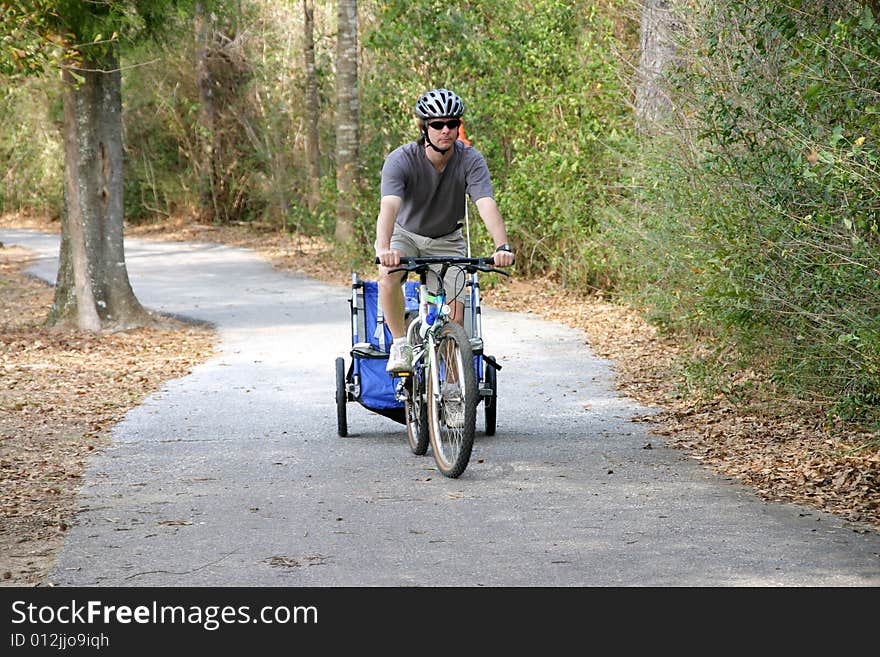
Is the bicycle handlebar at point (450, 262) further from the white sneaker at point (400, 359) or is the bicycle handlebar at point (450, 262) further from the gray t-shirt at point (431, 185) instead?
the white sneaker at point (400, 359)

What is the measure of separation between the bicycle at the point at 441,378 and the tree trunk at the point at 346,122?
16.2 m

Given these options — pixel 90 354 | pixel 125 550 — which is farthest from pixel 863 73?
pixel 90 354

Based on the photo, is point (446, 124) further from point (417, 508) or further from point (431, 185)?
point (417, 508)

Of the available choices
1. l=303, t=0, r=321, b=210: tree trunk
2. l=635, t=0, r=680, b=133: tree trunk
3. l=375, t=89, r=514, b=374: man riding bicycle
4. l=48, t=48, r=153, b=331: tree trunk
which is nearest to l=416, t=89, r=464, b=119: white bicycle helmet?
l=375, t=89, r=514, b=374: man riding bicycle

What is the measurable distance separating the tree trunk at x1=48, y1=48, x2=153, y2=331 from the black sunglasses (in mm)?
8345

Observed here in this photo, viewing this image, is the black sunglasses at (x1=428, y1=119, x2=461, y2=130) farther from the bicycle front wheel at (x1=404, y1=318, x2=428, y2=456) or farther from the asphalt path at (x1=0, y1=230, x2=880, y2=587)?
the asphalt path at (x1=0, y1=230, x2=880, y2=587)

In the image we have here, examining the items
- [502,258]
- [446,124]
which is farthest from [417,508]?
[446,124]

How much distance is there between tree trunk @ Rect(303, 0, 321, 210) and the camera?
3173 cm
